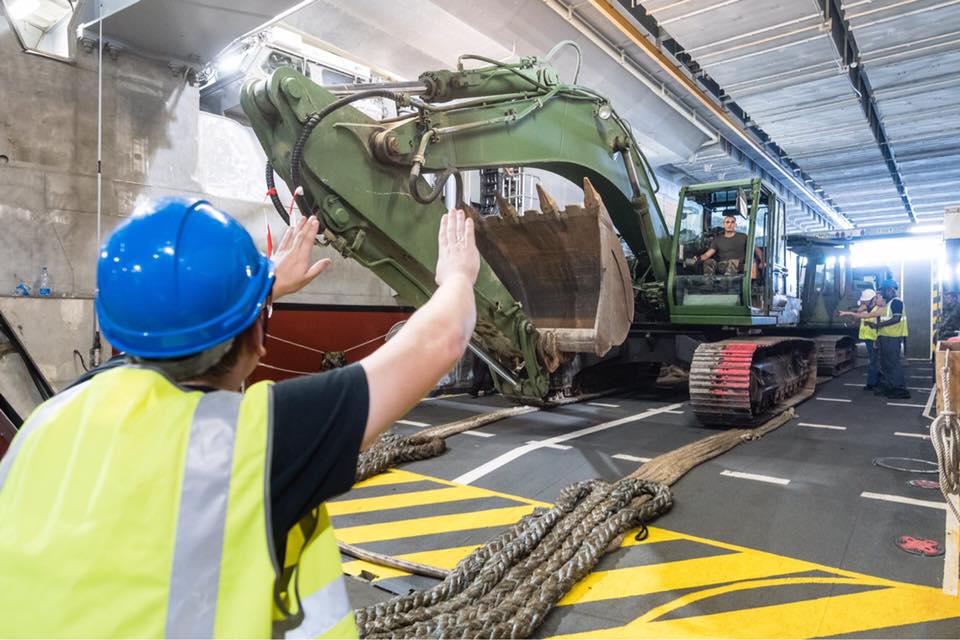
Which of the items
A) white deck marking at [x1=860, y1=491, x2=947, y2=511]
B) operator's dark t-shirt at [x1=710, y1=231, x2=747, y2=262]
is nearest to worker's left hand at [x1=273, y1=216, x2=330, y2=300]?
white deck marking at [x1=860, y1=491, x2=947, y2=511]

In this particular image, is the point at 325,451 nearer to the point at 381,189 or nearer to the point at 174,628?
the point at 174,628

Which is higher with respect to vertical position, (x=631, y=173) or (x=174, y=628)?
(x=631, y=173)

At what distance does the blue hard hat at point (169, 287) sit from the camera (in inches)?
38.7

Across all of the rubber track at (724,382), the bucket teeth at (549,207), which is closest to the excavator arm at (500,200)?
the bucket teeth at (549,207)

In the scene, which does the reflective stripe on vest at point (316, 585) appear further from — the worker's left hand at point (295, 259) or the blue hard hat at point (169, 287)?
the worker's left hand at point (295, 259)

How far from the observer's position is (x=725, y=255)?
7219 millimetres

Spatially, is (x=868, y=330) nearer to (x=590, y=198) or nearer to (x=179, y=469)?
(x=590, y=198)

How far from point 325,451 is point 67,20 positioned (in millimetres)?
6894

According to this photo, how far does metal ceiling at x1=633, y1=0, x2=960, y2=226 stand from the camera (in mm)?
7156

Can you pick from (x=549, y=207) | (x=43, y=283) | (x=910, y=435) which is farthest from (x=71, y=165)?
(x=910, y=435)

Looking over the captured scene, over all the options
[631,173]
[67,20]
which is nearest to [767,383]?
[631,173]

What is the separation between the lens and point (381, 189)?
13.3 ft

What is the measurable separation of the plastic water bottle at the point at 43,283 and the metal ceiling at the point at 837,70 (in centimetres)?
688

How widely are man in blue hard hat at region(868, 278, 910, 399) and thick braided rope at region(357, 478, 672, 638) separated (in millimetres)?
6516
